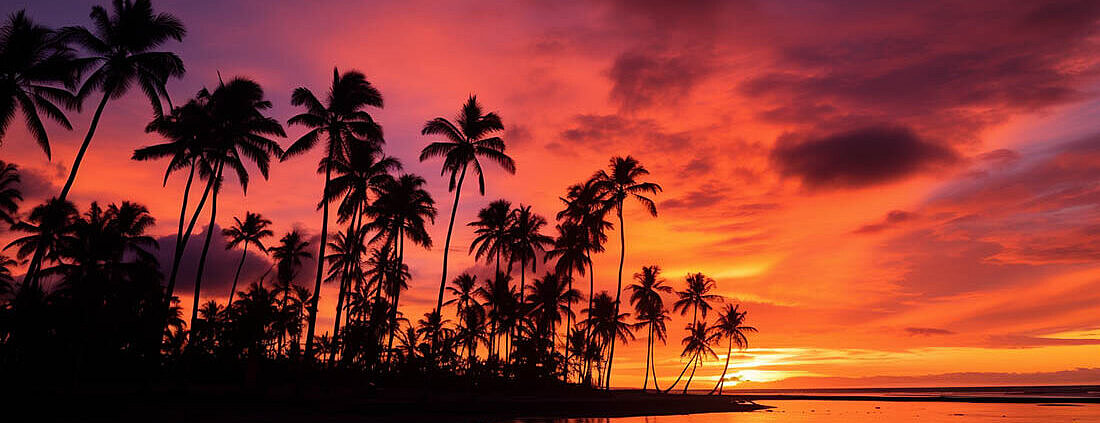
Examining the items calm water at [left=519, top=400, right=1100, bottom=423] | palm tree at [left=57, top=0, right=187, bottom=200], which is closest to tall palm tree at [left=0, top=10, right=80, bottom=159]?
palm tree at [left=57, top=0, right=187, bottom=200]

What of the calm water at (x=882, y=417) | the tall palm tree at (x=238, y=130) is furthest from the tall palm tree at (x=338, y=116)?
the calm water at (x=882, y=417)

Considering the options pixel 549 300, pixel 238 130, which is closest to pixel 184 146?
pixel 238 130

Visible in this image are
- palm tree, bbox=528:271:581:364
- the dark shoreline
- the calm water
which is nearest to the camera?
the dark shoreline

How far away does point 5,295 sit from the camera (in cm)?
4878

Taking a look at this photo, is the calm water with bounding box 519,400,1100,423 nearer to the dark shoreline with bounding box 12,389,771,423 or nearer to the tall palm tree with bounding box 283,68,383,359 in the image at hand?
the dark shoreline with bounding box 12,389,771,423

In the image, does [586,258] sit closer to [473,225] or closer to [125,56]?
[473,225]

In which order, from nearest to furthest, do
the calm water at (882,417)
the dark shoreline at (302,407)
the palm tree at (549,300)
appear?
1. the dark shoreline at (302,407)
2. the calm water at (882,417)
3. the palm tree at (549,300)

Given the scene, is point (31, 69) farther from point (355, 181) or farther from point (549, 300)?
point (549, 300)

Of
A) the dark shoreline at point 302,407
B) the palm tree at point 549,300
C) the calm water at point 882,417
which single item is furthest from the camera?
the palm tree at point 549,300

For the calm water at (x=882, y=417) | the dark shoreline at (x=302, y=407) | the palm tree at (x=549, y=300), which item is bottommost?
the calm water at (x=882, y=417)

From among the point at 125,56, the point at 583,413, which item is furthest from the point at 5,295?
the point at 583,413

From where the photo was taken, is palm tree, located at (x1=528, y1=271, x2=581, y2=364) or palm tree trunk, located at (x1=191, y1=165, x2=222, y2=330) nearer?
palm tree trunk, located at (x1=191, y1=165, x2=222, y2=330)

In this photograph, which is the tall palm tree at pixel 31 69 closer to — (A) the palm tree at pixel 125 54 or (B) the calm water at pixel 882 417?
(A) the palm tree at pixel 125 54

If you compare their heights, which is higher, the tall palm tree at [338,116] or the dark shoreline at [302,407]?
the tall palm tree at [338,116]
